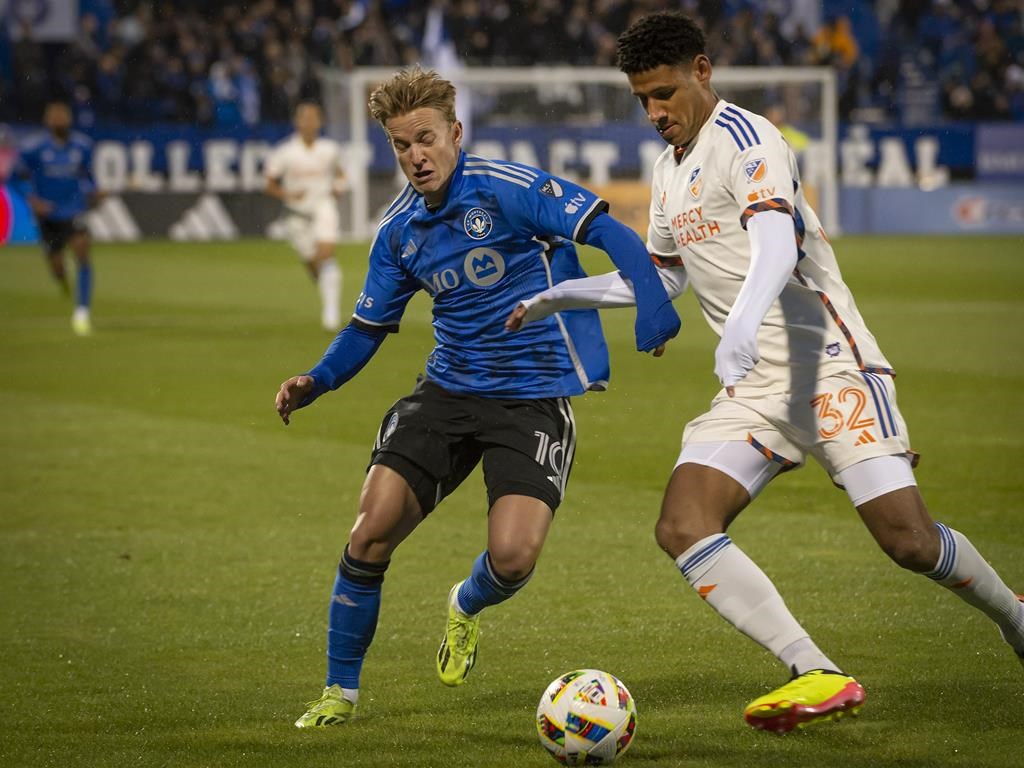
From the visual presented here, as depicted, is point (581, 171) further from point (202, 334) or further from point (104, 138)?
point (202, 334)

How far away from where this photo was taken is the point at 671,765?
4262 millimetres

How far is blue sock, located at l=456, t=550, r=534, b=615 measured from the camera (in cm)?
480

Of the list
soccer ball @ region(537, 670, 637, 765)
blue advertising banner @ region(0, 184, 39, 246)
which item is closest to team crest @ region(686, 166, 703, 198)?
soccer ball @ region(537, 670, 637, 765)

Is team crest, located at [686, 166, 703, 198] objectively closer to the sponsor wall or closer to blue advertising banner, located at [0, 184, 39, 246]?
the sponsor wall

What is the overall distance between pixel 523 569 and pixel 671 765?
0.73m

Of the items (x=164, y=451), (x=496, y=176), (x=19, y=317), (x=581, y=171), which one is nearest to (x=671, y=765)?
(x=496, y=176)

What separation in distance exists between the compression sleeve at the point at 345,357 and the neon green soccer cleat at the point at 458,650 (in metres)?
0.79

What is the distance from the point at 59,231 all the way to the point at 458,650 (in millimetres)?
13614

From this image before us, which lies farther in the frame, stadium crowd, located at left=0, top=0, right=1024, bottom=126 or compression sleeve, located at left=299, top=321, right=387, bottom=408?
stadium crowd, located at left=0, top=0, right=1024, bottom=126

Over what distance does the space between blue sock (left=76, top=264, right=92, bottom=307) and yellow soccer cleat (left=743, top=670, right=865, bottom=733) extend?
12823 millimetres

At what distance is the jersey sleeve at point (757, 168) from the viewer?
427cm

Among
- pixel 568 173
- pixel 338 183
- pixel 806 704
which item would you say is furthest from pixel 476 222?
pixel 568 173

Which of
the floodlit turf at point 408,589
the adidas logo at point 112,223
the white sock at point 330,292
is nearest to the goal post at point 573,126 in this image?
the adidas logo at point 112,223

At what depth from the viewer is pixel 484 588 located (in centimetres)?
489
